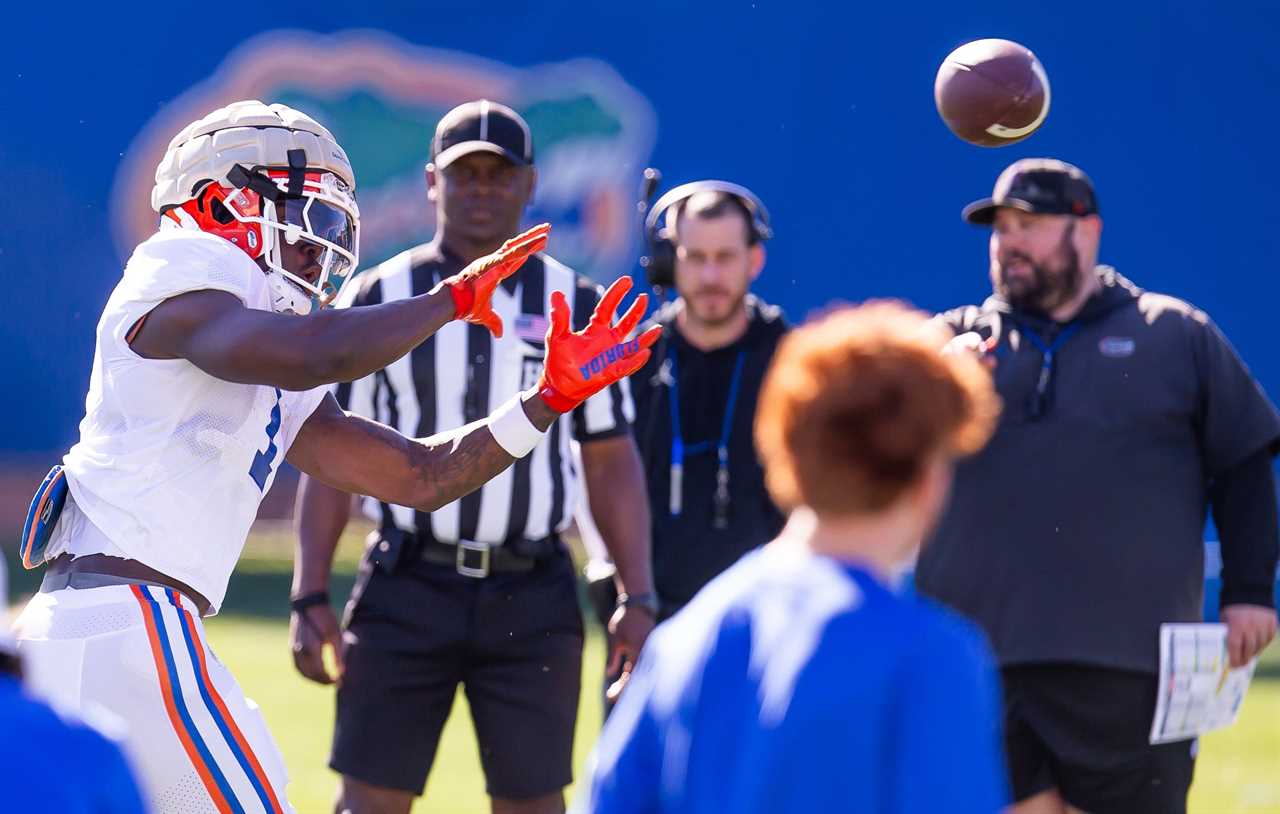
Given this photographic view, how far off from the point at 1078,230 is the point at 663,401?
1.45 metres

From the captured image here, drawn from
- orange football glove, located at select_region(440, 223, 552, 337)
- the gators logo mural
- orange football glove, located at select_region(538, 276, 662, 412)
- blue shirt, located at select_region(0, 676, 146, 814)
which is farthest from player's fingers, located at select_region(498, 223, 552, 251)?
the gators logo mural

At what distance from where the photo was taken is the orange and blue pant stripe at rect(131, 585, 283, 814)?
11.0 ft

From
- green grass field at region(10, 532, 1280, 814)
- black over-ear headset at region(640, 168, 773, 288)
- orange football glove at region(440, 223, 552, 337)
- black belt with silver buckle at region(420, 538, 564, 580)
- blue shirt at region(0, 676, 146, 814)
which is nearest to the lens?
blue shirt at region(0, 676, 146, 814)

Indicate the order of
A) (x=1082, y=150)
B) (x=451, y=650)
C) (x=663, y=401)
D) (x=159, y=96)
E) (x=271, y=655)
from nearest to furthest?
(x=451, y=650)
(x=663, y=401)
(x=271, y=655)
(x=1082, y=150)
(x=159, y=96)

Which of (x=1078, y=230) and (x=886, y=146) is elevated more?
(x=886, y=146)

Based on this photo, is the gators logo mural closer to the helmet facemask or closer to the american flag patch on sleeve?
the american flag patch on sleeve

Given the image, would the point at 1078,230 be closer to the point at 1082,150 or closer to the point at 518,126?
the point at 518,126

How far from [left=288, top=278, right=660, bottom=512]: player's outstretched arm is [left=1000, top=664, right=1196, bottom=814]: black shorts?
1658mm

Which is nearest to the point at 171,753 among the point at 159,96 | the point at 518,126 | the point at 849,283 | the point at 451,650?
the point at 451,650

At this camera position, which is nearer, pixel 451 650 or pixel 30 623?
pixel 30 623

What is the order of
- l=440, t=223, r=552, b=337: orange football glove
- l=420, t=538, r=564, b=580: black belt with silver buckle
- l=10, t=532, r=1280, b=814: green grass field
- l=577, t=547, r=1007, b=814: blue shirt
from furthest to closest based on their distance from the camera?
l=10, t=532, r=1280, b=814: green grass field → l=420, t=538, r=564, b=580: black belt with silver buckle → l=440, t=223, r=552, b=337: orange football glove → l=577, t=547, r=1007, b=814: blue shirt

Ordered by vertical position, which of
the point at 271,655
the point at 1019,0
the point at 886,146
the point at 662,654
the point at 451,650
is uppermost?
the point at 1019,0

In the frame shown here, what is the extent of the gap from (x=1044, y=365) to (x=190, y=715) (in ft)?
8.48

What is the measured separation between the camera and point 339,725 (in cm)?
512
